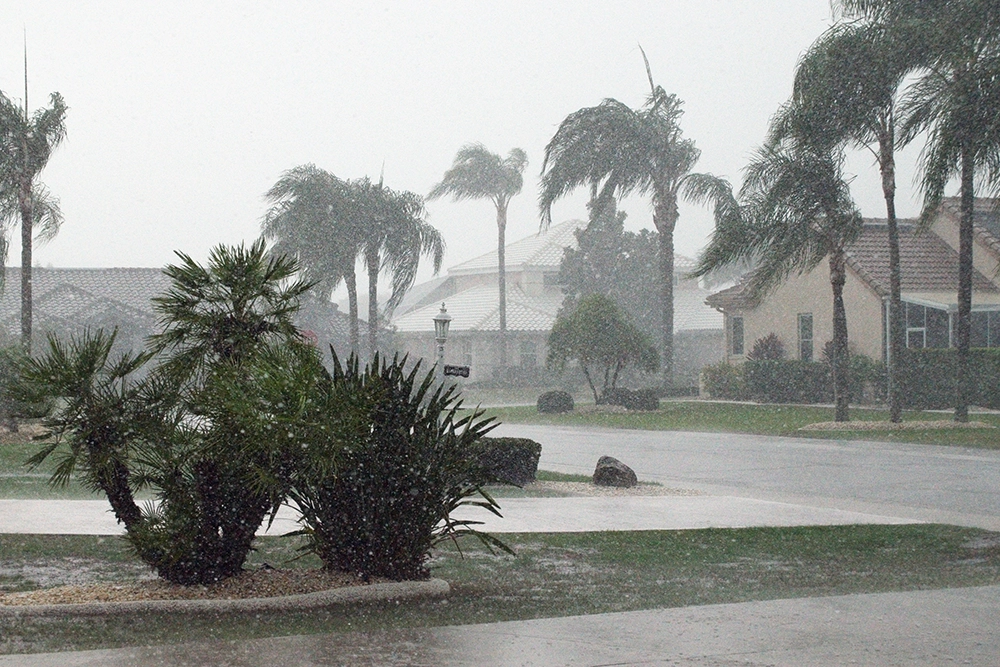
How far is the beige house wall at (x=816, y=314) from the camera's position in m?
38.1

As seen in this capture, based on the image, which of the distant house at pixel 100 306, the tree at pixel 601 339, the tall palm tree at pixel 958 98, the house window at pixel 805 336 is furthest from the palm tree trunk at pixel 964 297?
the distant house at pixel 100 306

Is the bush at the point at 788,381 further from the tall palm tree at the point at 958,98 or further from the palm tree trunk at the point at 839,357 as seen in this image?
the tall palm tree at the point at 958,98

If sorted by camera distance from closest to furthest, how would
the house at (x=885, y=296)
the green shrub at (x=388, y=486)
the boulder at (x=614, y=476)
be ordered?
the green shrub at (x=388, y=486), the boulder at (x=614, y=476), the house at (x=885, y=296)

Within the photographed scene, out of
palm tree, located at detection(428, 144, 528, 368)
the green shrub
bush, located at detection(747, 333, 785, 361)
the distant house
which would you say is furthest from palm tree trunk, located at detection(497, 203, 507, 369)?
the green shrub

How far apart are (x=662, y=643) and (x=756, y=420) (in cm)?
2660

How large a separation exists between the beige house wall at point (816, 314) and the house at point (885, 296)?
3 centimetres

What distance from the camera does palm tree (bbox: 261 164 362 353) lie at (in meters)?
44.9

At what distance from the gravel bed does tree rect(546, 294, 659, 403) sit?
10.6 m

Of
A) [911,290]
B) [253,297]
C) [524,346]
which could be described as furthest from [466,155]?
[253,297]

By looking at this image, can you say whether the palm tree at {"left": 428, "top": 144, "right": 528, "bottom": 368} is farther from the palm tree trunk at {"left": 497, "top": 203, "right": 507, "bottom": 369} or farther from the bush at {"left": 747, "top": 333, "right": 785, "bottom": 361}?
the bush at {"left": 747, "top": 333, "right": 785, "bottom": 361}

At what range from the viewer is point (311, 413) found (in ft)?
23.8

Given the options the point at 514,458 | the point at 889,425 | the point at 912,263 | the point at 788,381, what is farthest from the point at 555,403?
the point at 514,458

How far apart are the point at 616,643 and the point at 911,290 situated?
112ft

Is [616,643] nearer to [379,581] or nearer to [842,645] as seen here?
[842,645]
